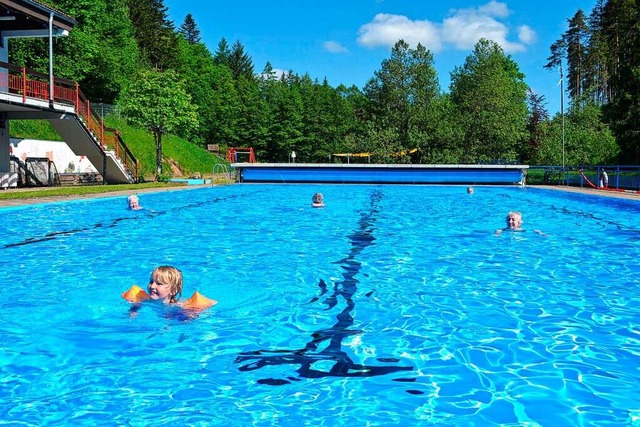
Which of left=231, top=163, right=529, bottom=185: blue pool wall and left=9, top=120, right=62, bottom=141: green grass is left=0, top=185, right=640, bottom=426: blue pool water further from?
left=9, top=120, right=62, bottom=141: green grass

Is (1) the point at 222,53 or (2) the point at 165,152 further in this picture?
(1) the point at 222,53

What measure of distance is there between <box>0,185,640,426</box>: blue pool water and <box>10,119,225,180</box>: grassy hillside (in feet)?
81.0

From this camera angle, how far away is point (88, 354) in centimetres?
489

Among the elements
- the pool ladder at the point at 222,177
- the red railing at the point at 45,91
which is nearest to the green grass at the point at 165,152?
the pool ladder at the point at 222,177

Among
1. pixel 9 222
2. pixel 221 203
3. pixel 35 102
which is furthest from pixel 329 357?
pixel 35 102

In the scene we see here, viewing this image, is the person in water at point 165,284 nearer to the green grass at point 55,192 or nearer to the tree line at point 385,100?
the green grass at point 55,192

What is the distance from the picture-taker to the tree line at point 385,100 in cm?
3519

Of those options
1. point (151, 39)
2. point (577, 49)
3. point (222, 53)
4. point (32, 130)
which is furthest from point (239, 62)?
point (32, 130)

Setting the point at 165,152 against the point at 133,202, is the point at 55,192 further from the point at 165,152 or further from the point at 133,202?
the point at 165,152

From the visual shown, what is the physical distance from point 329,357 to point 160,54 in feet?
238

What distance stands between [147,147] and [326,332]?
38617 millimetres

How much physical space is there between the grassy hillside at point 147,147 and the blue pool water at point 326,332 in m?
24.7

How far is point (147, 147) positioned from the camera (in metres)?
41.3

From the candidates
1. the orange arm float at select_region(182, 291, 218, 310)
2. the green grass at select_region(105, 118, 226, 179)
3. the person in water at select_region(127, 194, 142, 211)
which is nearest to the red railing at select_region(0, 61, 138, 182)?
the person in water at select_region(127, 194, 142, 211)
